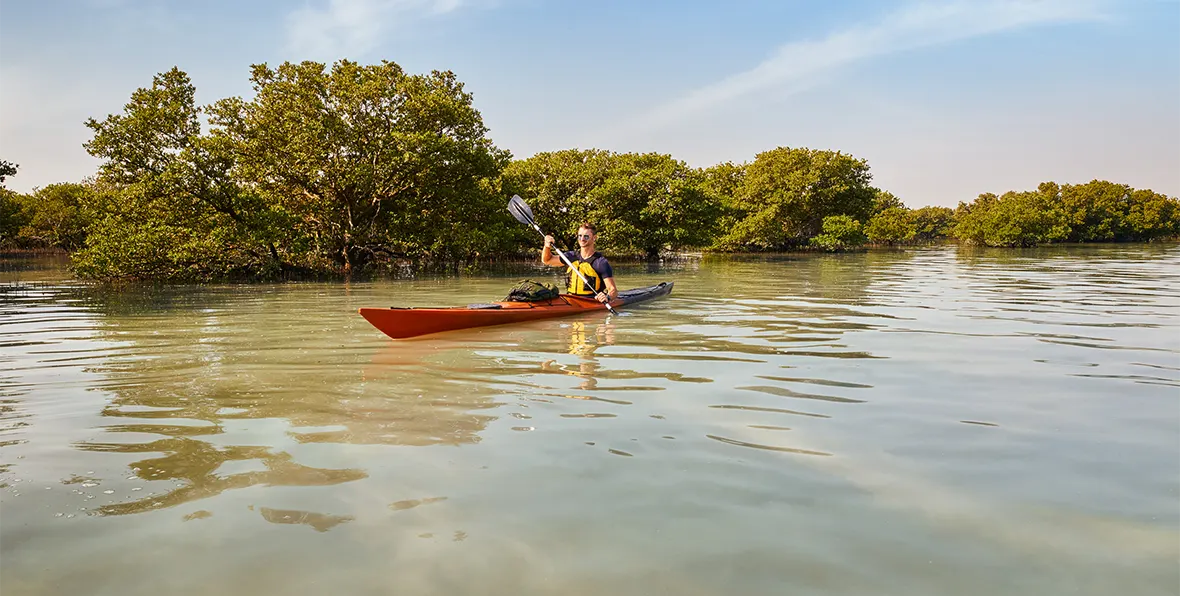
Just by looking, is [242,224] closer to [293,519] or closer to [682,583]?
[293,519]

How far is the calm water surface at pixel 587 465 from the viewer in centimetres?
243

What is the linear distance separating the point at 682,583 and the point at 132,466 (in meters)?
2.80

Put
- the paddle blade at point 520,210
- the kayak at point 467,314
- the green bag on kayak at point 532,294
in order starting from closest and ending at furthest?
1. the kayak at point 467,314
2. the green bag on kayak at point 532,294
3. the paddle blade at point 520,210

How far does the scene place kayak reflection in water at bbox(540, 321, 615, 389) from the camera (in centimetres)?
581

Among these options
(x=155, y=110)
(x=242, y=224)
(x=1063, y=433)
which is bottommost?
(x=1063, y=433)

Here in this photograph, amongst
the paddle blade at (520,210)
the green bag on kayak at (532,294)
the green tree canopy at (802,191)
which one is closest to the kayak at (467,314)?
the green bag on kayak at (532,294)

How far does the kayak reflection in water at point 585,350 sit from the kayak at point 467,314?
0.43 metres

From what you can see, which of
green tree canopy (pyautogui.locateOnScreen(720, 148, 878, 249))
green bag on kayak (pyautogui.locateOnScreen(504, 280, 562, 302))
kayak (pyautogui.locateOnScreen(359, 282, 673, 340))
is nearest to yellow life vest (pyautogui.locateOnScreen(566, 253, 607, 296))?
kayak (pyautogui.locateOnScreen(359, 282, 673, 340))

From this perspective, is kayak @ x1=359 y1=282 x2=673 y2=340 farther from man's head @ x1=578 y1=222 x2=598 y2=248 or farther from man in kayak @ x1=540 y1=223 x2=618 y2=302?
man's head @ x1=578 y1=222 x2=598 y2=248

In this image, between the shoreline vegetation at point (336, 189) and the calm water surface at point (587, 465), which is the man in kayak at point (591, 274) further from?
the shoreline vegetation at point (336, 189)

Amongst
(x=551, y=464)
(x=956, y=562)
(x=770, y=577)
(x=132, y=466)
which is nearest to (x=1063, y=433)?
(x=956, y=562)

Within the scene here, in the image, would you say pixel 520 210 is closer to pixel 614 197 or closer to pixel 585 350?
pixel 585 350

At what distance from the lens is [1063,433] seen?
163 inches

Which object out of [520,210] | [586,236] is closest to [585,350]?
[586,236]
